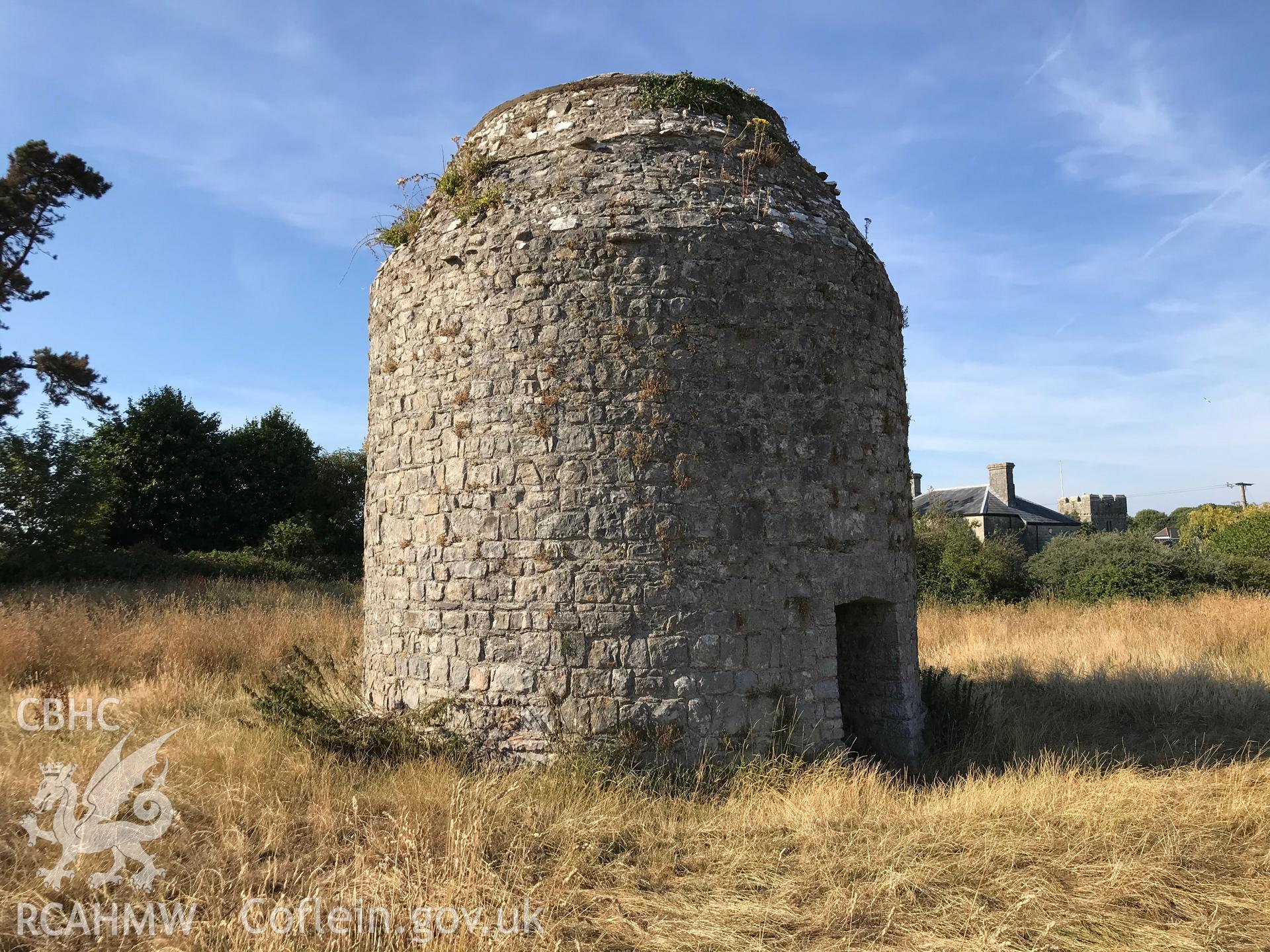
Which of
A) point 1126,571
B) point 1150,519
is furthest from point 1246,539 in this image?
point 1150,519

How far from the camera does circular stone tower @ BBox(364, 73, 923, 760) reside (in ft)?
18.6

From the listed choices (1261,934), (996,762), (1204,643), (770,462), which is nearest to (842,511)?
(770,462)

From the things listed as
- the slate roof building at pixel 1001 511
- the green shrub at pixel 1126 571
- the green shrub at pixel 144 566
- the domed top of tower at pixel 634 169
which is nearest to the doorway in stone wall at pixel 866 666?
the domed top of tower at pixel 634 169

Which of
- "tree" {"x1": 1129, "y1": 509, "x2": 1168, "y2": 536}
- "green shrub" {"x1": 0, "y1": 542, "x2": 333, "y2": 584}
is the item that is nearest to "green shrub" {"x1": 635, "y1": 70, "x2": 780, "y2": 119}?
"green shrub" {"x1": 0, "y1": 542, "x2": 333, "y2": 584}

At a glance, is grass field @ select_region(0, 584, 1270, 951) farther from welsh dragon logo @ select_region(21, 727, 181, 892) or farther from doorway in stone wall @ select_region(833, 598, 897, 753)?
doorway in stone wall @ select_region(833, 598, 897, 753)

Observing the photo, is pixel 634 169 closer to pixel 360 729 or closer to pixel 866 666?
pixel 866 666

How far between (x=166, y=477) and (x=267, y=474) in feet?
8.16

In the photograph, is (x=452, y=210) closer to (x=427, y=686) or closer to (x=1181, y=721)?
(x=427, y=686)

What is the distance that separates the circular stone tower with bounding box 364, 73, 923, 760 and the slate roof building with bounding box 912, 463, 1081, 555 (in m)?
26.4

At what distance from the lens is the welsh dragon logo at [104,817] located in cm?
407

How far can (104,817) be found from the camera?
451 centimetres

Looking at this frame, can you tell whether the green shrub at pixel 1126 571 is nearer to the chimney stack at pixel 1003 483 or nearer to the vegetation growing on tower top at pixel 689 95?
the chimney stack at pixel 1003 483

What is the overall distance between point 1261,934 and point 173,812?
591 centimetres

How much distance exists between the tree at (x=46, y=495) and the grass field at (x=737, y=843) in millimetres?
9943
